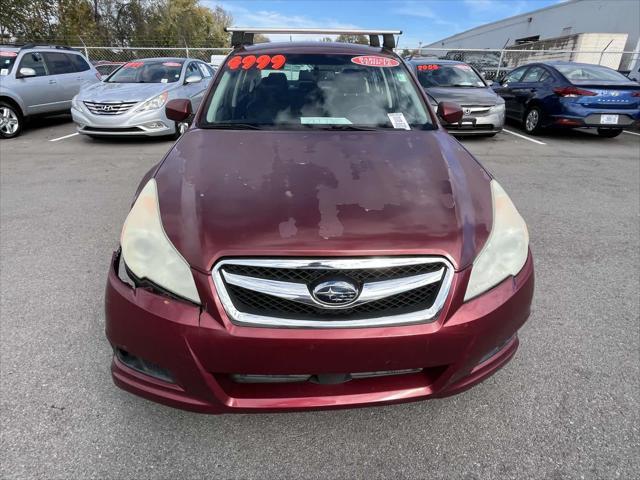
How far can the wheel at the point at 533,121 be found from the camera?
29.9 feet

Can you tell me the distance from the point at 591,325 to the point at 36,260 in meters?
4.08

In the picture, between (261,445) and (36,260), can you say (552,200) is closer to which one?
(261,445)

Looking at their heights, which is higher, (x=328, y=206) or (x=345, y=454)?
(x=328, y=206)

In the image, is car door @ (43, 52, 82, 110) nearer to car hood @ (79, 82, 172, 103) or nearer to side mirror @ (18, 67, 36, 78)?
side mirror @ (18, 67, 36, 78)

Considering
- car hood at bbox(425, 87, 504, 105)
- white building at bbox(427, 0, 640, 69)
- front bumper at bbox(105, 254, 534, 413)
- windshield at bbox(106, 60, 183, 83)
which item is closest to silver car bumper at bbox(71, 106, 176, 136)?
windshield at bbox(106, 60, 183, 83)

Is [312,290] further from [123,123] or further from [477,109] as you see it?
[477,109]

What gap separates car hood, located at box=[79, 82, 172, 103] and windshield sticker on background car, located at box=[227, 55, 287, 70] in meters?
5.14

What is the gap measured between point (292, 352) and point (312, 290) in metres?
0.23

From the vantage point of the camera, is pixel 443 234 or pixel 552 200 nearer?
pixel 443 234

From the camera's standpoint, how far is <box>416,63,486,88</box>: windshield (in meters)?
8.92

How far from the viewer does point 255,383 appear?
5.31 feet

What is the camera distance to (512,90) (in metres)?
10.1

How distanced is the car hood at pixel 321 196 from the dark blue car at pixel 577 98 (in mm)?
7428

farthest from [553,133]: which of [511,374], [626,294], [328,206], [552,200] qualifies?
[328,206]
